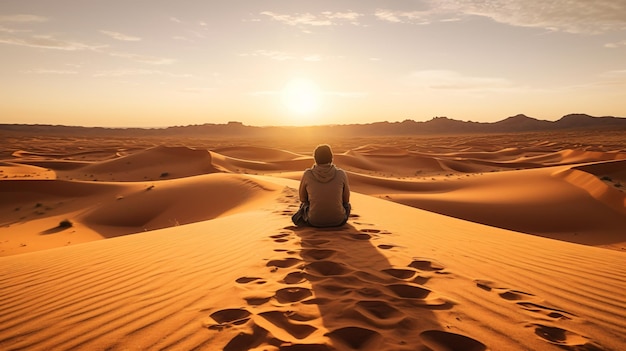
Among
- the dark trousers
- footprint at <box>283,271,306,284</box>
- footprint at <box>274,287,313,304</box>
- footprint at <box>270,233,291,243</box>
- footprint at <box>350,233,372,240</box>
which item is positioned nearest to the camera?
footprint at <box>274,287,313,304</box>

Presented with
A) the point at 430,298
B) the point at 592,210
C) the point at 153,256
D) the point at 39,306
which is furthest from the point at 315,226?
the point at 592,210

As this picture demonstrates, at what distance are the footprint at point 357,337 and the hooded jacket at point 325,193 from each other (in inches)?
108

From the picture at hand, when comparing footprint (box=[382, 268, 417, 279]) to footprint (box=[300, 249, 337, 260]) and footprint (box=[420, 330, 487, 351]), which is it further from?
footprint (box=[420, 330, 487, 351])

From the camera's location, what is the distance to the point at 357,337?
2490mm

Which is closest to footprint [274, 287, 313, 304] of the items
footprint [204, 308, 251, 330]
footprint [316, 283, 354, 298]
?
footprint [316, 283, 354, 298]

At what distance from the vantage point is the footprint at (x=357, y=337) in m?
2.38

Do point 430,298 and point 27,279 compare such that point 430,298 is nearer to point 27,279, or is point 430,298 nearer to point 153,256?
point 153,256

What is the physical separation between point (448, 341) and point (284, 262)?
2.04m

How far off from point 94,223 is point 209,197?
3.33 meters

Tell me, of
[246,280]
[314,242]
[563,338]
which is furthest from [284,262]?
[563,338]

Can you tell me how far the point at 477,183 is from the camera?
53.4ft

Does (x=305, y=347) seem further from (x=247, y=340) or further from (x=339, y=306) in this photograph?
(x=339, y=306)

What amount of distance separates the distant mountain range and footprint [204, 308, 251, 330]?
423 ft

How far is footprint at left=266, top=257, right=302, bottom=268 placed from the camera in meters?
3.98
